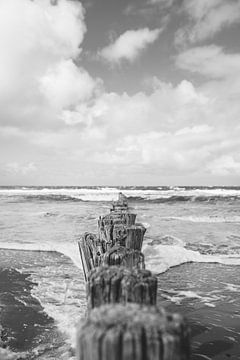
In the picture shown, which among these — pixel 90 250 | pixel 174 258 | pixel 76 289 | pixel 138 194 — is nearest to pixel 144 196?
pixel 138 194

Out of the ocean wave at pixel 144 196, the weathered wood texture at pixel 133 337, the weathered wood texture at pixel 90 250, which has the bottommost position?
the ocean wave at pixel 144 196

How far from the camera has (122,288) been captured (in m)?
1.67

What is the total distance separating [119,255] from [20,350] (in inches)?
97.7

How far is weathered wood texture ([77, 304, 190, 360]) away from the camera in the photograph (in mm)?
1133

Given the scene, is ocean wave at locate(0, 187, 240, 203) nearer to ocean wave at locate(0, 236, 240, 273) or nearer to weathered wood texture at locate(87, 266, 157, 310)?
ocean wave at locate(0, 236, 240, 273)

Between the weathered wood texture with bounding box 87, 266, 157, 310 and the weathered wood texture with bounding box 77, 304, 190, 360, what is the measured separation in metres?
0.39

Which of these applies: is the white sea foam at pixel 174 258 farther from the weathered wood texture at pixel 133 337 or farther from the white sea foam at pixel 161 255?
the weathered wood texture at pixel 133 337

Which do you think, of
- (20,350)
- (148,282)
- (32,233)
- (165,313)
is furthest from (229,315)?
(32,233)

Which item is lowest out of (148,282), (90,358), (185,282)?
(185,282)

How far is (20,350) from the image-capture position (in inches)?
165

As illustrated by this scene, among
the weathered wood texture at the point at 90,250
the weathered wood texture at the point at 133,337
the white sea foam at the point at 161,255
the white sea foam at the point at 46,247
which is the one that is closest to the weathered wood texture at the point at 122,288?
the weathered wood texture at the point at 133,337

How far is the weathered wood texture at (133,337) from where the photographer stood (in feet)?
3.72

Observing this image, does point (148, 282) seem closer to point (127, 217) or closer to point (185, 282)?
point (127, 217)

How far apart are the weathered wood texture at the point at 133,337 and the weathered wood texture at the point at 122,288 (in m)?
0.39
